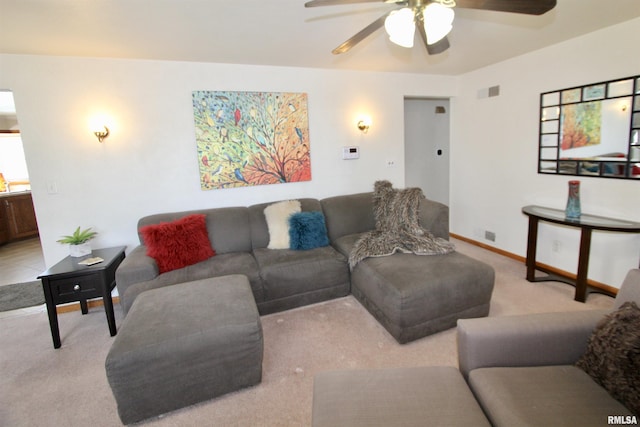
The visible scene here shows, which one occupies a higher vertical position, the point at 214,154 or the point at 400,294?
the point at 214,154

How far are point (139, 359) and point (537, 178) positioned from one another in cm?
401

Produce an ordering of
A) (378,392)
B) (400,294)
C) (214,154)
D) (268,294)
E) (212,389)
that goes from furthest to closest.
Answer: (214,154) < (268,294) < (400,294) < (212,389) < (378,392)

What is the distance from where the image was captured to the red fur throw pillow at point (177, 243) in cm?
266

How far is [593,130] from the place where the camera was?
2.88m

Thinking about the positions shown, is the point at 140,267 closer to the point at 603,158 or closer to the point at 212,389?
the point at 212,389

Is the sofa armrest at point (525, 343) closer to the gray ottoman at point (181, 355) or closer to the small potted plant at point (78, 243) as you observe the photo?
the gray ottoman at point (181, 355)

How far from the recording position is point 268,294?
2.71m

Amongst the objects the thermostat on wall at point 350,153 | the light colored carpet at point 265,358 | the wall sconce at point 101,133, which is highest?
the wall sconce at point 101,133

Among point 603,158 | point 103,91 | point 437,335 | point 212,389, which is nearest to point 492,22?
point 603,158

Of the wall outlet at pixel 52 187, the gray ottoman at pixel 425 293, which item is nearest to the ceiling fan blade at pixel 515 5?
the gray ottoman at pixel 425 293

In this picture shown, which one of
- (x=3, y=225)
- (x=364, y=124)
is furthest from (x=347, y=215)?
(x=3, y=225)

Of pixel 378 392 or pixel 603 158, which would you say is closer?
pixel 378 392

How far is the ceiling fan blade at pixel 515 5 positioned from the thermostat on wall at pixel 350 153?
2.37 metres

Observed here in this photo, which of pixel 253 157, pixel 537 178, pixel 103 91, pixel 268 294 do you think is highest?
pixel 103 91
